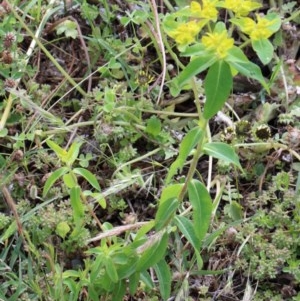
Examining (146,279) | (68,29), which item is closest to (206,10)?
(146,279)

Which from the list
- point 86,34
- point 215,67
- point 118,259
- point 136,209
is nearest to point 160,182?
point 136,209

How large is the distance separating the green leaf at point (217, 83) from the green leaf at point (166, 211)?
0.29 m

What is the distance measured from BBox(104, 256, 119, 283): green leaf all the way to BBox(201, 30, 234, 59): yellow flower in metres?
0.58

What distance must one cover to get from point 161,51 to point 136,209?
0.53 meters

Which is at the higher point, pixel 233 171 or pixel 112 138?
pixel 112 138

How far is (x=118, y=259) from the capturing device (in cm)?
161

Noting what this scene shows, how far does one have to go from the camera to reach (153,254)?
1538mm

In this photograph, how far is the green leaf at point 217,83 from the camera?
1.29 meters

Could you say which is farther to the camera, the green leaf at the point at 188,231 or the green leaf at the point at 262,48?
the green leaf at the point at 188,231

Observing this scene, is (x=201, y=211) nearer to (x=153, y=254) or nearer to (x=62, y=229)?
(x=153, y=254)

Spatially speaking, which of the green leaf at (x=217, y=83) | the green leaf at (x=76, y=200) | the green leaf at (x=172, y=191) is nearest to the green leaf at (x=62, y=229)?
the green leaf at (x=76, y=200)

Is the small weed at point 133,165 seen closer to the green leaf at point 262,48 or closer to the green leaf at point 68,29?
the green leaf at point 68,29

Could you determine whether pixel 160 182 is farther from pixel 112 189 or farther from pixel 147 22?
pixel 147 22

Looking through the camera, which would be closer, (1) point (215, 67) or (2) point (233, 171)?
(1) point (215, 67)
